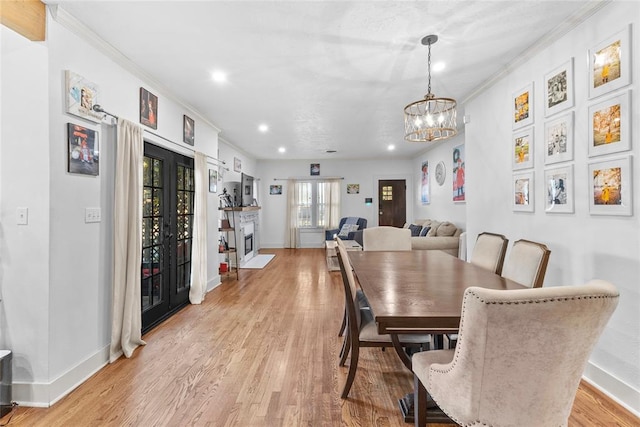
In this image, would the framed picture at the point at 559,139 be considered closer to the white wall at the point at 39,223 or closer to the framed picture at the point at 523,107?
the framed picture at the point at 523,107

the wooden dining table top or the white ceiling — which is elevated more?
the white ceiling

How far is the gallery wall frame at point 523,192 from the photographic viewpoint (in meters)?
2.69

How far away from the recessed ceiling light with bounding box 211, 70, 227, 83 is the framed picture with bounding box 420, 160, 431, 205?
549cm

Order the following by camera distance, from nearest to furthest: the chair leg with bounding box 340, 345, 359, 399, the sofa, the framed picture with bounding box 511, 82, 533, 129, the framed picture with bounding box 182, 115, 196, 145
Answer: the chair leg with bounding box 340, 345, 359, 399 < the framed picture with bounding box 511, 82, 533, 129 < the framed picture with bounding box 182, 115, 196, 145 < the sofa

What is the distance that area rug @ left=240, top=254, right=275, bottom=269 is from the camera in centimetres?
636

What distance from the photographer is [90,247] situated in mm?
2314

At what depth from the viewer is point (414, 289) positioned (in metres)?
1.73

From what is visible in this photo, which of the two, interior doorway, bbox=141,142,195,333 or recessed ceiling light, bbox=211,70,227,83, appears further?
interior doorway, bbox=141,142,195,333

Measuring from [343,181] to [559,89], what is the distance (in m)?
6.43

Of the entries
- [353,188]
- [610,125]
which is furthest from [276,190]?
[610,125]

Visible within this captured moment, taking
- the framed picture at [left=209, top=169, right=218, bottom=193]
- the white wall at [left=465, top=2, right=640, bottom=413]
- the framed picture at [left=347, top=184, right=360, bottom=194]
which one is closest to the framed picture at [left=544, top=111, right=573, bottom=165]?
the white wall at [left=465, top=2, right=640, bottom=413]

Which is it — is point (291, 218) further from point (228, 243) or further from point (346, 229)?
point (228, 243)

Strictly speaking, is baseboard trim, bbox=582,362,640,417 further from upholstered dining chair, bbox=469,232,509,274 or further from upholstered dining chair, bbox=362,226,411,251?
upholstered dining chair, bbox=362,226,411,251

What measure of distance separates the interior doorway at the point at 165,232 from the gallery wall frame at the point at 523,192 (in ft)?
11.9
